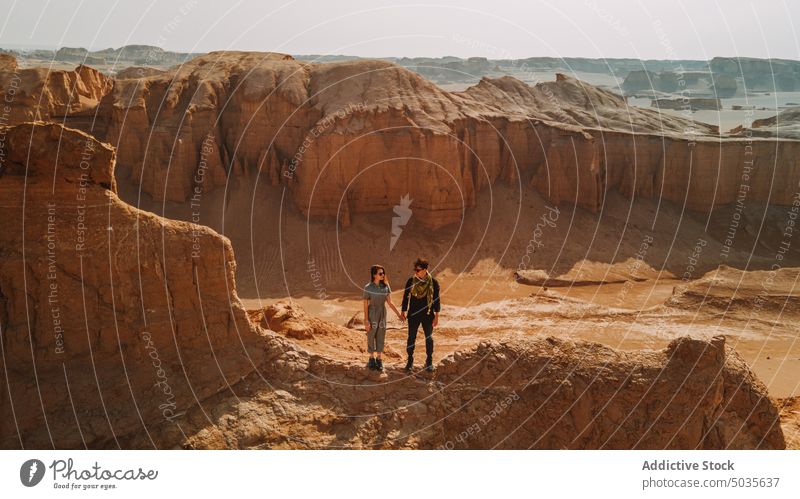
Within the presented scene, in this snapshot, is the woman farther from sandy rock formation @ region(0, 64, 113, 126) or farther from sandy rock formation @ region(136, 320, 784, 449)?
sandy rock formation @ region(0, 64, 113, 126)

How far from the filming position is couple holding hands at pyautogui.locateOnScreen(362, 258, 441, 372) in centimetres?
1124

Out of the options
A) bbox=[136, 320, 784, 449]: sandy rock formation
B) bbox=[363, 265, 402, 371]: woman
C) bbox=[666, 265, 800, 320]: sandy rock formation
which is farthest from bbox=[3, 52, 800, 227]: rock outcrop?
bbox=[136, 320, 784, 449]: sandy rock formation

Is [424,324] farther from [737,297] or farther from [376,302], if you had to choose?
[737,297]

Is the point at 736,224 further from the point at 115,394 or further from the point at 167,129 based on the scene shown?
the point at 115,394

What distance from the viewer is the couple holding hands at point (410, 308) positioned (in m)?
11.2

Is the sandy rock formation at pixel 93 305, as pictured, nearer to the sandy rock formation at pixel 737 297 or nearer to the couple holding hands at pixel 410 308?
the couple holding hands at pixel 410 308
